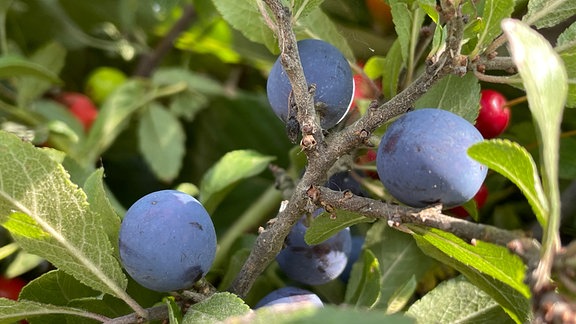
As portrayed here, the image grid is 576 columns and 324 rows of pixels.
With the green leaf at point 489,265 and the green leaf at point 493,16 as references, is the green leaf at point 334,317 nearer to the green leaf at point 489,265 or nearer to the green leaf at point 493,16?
the green leaf at point 489,265

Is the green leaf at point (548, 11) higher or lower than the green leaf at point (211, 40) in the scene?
higher

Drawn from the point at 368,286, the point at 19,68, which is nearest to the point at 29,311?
the point at 368,286

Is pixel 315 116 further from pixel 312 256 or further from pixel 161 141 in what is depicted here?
pixel 161 141

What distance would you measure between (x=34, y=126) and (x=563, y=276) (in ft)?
3.67

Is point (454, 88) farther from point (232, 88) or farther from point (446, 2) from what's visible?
point (232, 88)

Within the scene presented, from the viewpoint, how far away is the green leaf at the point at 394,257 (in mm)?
1060

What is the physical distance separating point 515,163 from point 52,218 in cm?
49

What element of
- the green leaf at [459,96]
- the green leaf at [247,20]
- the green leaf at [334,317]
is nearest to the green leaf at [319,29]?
the green leaf at [247,20]

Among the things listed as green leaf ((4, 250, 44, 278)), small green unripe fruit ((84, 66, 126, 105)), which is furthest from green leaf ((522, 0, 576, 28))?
small green unripe fruit ((84, 66, 126, 105))

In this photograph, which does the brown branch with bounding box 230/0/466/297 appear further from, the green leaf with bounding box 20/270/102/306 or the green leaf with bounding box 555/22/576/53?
the green leaf with bounding box 20/270/102/306

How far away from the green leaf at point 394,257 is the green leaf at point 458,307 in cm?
11

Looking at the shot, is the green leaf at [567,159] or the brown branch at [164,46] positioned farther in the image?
the brown branch at [164,46]

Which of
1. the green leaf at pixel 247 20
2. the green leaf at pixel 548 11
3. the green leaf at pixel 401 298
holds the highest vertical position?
the green leaf at pixel 548 11

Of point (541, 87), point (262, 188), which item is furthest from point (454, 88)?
point (262, 188)
